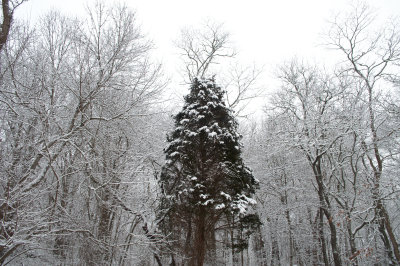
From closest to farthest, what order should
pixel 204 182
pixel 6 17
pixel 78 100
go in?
pixel 6 17
pixel 78 100
pixel 204 182

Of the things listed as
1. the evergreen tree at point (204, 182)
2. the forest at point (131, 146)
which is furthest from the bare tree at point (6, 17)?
the evergreen tree at point (204, 182)

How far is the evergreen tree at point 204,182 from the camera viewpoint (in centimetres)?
931

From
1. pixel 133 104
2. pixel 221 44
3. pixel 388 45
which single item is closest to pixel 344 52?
pixel 388 45

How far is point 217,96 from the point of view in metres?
10.7

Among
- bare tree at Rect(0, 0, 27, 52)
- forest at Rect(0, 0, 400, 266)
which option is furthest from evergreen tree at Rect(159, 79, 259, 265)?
bare tree at Rect(0, 0, 27, 52)

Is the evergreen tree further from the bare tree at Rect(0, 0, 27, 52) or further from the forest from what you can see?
the bare tree at Rect(0, 0, 27, 52)

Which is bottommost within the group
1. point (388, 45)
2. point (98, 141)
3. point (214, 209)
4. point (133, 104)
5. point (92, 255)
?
point (92, 255)

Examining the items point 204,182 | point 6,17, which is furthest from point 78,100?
point 204,182

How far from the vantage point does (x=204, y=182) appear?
9.54 m

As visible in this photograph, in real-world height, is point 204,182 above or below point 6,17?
below

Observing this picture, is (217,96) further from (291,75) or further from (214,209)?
(291,75)

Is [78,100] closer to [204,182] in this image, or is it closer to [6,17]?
[6,17]

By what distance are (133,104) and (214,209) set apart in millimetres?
4370

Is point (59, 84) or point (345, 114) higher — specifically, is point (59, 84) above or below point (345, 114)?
below
